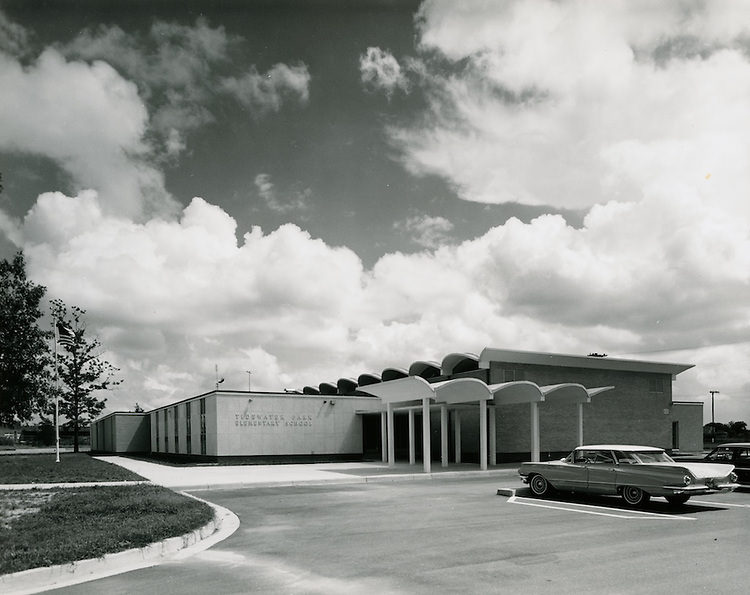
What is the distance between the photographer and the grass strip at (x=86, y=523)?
8.94 metres

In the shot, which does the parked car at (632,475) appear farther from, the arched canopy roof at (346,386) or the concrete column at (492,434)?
the arched canopy roof at (346,386)

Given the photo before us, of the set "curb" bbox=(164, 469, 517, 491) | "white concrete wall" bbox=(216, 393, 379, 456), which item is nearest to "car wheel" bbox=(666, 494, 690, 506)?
"curb" bbox=(164, 469, 517, 491)

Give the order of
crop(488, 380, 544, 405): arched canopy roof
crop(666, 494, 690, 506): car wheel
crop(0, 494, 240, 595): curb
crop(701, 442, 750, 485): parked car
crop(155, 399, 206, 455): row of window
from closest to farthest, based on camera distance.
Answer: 1. crop(0, 494, 240, 595): curb
2. crop(666, 494, 690, 506): car wheel
3. crop(701, 442, 750, 485): parked car
4. crop(488, 380, 544, 405): arched canopy roof
5. crop(155, 399, 206, 455): row of window

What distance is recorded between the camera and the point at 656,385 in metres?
39.3

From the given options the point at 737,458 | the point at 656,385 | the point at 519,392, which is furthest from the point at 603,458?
the point at 656,385

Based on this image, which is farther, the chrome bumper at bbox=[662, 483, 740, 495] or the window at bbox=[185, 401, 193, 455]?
the window at bbox=[185, 401, 193, 455]

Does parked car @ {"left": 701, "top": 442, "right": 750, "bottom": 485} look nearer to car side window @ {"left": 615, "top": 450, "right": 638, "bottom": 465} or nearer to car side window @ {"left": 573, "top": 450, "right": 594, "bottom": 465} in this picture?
car side window @ {"left": 615, "top": 450, "right": 638, "bottom": 465}

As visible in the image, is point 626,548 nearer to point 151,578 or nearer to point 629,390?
point 151,578

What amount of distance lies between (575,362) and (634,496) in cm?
2139

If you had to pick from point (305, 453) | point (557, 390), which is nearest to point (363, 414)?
point (305, 453)

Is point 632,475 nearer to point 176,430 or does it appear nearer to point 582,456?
point 582,456

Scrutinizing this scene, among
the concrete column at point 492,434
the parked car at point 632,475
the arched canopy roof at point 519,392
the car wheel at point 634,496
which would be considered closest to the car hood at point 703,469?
the parked car at point 632,475

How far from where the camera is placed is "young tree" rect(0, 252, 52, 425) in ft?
117

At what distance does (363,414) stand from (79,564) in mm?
29401
